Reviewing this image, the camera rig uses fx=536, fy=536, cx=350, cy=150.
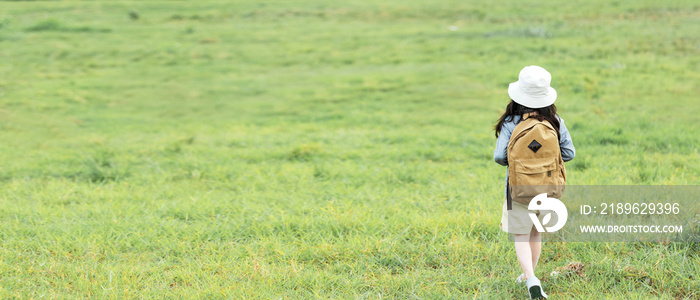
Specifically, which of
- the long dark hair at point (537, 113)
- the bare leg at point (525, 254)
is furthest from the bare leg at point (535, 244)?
the long dark hair at point (537, 113)

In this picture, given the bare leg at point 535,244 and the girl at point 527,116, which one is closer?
the girl at point 527,116

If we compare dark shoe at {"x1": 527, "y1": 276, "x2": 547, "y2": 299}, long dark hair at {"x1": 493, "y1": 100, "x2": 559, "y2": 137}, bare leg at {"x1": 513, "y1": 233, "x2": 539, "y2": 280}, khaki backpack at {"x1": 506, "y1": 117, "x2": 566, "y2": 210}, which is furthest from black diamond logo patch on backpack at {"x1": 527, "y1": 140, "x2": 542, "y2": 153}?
dark shoe at {"x1": 527, "y1": 276, "x2": 547, "y2": 299}

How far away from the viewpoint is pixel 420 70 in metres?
13.7

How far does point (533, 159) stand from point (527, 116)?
29 centimetres

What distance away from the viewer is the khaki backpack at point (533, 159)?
3223mm

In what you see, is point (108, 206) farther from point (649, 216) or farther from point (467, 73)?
point (467, 73)

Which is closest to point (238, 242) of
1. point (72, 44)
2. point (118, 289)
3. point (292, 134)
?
point (118, 289)

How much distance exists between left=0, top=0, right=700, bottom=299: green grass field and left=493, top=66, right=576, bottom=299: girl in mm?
279

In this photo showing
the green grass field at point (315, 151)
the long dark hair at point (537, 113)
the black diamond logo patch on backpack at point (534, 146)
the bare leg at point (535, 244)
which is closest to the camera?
the black diamond logo patch on backpack at point (534, 146)

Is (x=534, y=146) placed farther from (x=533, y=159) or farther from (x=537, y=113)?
(x=537, y=113)

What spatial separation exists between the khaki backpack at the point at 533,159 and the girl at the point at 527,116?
4.0 inches

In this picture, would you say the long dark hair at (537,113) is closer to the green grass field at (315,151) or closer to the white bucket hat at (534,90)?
the white bucket hat at (534,90)

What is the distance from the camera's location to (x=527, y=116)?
11.0ft

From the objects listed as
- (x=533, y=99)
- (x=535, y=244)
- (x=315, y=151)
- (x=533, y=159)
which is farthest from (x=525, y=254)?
(x=315, y=151)
